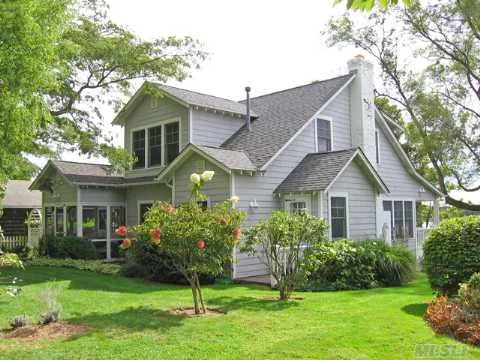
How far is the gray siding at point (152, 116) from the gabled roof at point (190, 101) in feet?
1.13

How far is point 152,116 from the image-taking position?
781 inches

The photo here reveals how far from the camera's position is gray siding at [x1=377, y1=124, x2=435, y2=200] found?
2092 centimetres

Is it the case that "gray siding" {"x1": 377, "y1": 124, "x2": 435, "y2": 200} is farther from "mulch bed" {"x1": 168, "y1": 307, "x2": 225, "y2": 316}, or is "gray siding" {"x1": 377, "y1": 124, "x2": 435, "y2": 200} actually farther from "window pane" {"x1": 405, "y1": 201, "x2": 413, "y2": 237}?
"mulch bed" {"x1": 168, "y1": 307, "x2": 225, "y2": 316}

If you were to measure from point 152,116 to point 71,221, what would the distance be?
5.72 meters

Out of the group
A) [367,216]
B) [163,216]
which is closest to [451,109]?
[367,216]

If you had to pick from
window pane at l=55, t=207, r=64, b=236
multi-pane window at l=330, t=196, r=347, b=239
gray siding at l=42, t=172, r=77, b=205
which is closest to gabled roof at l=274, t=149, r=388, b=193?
multi-pane window at l=330, t=196, r=347, b=239

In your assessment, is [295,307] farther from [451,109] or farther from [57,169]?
[451,109]

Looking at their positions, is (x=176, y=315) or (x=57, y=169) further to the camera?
(x=57, y=169)

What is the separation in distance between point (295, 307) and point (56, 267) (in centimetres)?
1061

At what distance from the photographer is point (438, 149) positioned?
29188 millimetres

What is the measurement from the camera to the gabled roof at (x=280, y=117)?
1655cm

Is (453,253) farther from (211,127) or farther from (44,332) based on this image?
(211,127)

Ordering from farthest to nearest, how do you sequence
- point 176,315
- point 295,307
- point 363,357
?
point 295,307 < point 176,315 < point 363,357

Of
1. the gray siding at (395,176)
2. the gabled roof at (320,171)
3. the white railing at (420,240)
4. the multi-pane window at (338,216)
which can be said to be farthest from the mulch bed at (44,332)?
the gray siding at (395,176)
